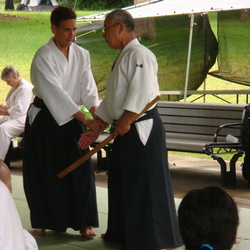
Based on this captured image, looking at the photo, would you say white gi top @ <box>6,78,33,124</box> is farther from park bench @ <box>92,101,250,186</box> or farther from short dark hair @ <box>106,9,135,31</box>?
short dark hair @ <box>106,9,135,31</box>

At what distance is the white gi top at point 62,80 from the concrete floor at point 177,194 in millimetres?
762

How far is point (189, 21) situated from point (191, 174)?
8.64 feet

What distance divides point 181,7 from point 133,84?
4.42 m

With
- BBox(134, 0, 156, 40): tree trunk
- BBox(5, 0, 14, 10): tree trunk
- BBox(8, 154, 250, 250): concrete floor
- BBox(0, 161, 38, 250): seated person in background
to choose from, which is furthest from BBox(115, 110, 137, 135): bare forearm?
BBox(5, 0, 14, 10): tree trunk

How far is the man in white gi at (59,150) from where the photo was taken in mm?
4148

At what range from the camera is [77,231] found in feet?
14.4

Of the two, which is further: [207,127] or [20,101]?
[20,101]

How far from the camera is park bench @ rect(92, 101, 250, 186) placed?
19.7ft

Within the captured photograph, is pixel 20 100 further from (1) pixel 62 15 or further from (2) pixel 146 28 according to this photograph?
(1) pixel 62 15

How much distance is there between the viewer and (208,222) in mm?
1623

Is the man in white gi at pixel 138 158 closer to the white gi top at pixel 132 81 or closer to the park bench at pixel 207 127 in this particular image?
the white gi top at pixel 132 81

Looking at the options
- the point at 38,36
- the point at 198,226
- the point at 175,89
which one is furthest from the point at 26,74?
the point at 198,226

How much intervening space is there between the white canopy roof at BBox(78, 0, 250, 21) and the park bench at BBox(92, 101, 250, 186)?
1201 mm

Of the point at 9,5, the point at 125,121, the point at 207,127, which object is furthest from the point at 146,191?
the point at 9,5
